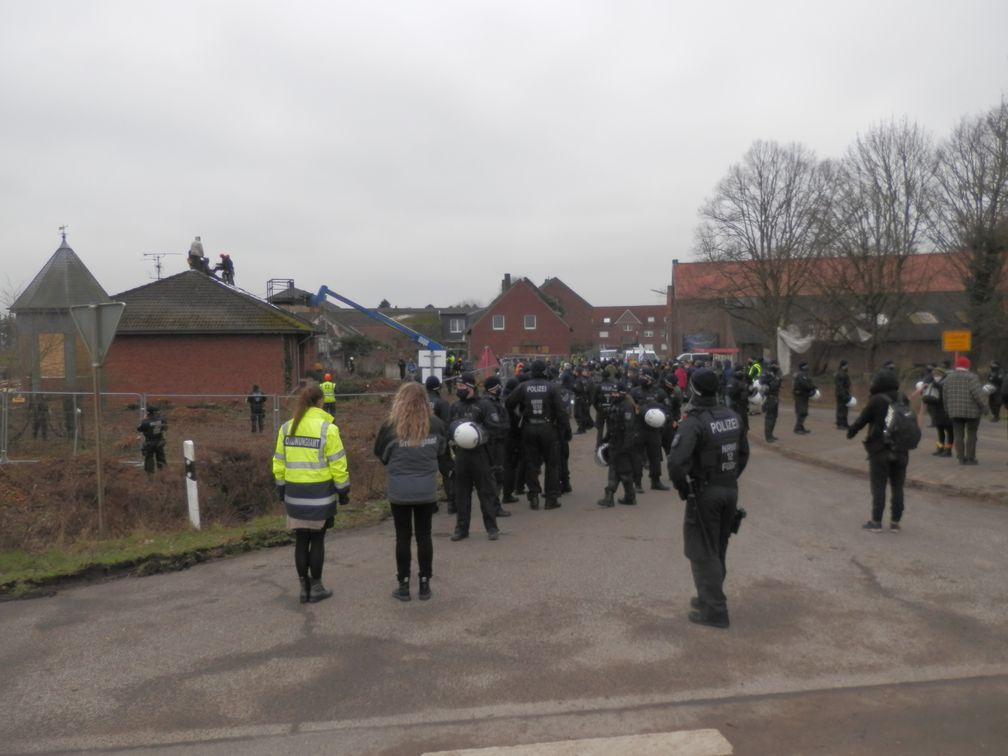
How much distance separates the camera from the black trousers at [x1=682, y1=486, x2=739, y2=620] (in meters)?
6.03

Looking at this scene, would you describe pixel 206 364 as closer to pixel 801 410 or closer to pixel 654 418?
pixel 801 410

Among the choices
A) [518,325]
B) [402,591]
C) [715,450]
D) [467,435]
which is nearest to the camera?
[715,450]

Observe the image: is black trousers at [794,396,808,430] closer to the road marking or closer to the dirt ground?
the dirt ground

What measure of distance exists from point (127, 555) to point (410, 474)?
3511 mm

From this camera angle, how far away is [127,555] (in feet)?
27.7

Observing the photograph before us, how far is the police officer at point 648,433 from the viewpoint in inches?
441

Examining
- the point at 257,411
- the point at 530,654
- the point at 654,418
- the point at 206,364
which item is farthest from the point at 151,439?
the point at 206,364

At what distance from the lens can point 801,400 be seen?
64.6ft

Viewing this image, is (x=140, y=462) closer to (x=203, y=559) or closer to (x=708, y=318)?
(x=203, y=559)

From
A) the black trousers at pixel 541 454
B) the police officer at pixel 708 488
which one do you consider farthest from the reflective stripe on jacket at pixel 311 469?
the black trousers at pixel 541 454

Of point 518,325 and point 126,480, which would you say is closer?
point 126,480

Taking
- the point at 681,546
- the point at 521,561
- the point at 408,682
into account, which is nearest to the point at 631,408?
the point at 681,546

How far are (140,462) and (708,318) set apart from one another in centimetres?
4810

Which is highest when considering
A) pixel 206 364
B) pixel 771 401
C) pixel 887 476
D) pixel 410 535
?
pixel 206 364
